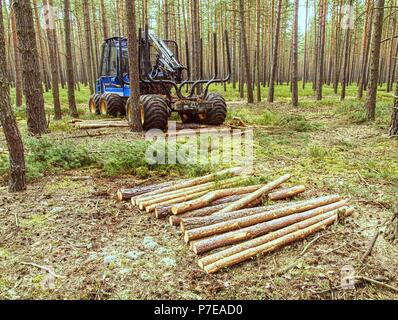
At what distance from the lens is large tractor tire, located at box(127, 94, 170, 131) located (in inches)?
410

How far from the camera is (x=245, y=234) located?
3920mm

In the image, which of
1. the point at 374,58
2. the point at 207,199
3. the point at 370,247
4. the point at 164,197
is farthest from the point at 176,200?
the point at 374,58

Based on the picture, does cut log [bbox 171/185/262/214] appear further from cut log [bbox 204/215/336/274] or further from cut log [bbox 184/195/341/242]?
cut log [bbox 204/215/336/274]

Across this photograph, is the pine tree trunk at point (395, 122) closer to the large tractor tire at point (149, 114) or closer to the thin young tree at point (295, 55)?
the large tractor tire at point (149, 114)

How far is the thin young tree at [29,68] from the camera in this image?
8.71 metres

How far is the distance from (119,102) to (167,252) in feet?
35.3

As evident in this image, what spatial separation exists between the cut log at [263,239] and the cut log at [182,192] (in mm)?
1653

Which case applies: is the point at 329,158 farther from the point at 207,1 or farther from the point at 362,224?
the point at 207,1

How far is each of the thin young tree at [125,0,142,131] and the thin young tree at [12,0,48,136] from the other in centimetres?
273

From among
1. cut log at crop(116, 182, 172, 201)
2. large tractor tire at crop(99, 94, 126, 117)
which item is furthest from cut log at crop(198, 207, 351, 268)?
large tractor tire at crop(99, 94, 126, 117)

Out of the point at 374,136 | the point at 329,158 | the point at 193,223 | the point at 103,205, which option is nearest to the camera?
the point at 193,223

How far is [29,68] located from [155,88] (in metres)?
4.92
